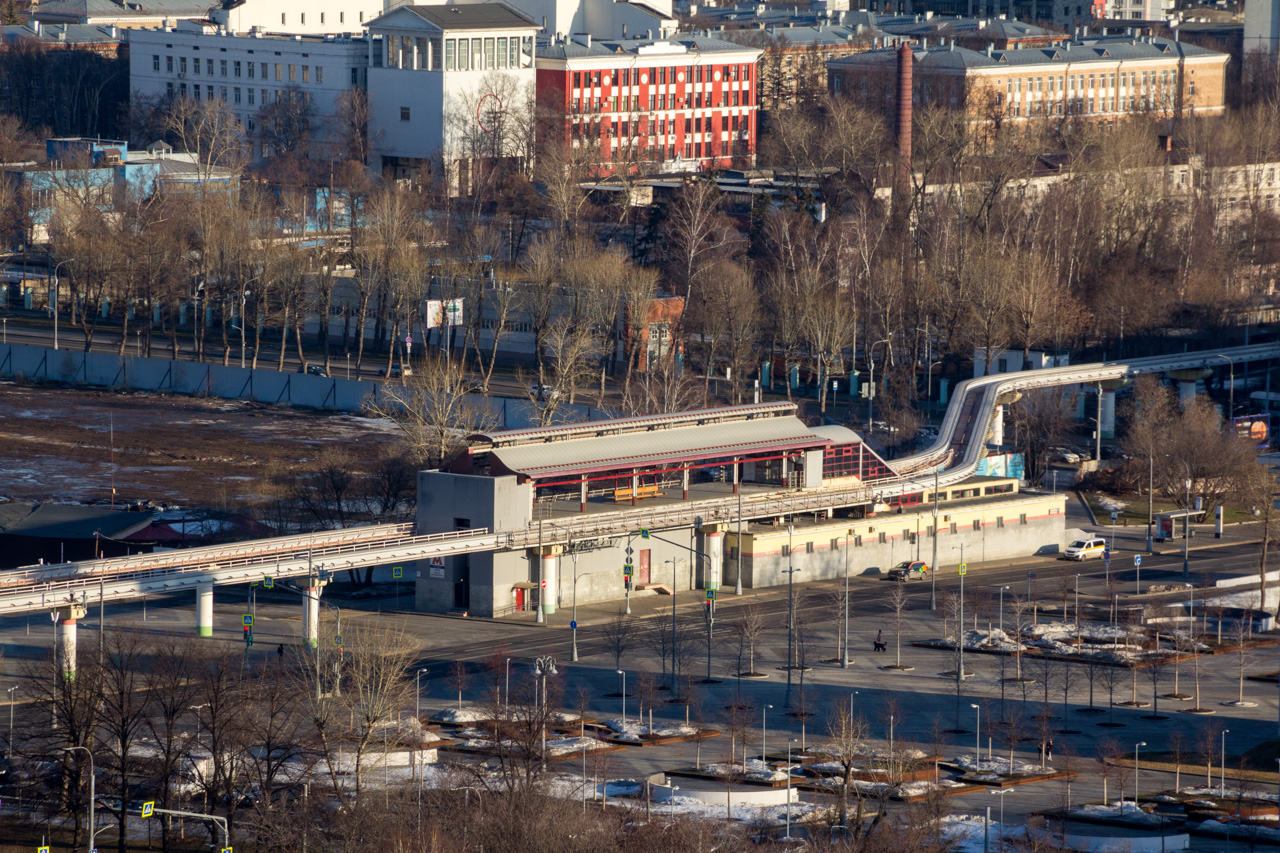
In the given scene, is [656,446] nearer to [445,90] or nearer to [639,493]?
[639,493]

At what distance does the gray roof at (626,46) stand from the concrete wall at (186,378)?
6300cm

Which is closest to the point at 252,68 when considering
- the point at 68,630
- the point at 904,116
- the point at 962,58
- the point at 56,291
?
the point at 56,291

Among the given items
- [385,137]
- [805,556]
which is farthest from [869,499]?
[385,137]

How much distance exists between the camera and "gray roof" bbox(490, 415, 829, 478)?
80.9 metres

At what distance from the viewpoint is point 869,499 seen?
8769cm

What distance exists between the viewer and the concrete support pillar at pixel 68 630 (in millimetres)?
64812

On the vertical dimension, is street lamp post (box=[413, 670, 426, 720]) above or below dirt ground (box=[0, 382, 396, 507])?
below

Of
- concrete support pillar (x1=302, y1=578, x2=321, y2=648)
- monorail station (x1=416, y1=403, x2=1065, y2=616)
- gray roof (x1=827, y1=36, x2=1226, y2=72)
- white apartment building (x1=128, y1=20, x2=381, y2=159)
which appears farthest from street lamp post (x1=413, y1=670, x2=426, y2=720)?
gray roof (x1=827, y1=36, x2=1226, y2=72)

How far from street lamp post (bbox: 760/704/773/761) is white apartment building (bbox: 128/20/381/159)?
11284 centimetres

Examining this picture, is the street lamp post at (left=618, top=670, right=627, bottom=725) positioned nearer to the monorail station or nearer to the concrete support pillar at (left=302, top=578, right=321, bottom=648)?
the monorail station

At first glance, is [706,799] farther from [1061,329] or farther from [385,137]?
[385,137]

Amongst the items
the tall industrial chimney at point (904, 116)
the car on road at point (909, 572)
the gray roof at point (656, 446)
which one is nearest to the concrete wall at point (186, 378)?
the gray roof at point (656, 446)

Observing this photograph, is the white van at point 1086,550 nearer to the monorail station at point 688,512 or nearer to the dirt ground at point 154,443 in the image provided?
the monorail station at point 688,512

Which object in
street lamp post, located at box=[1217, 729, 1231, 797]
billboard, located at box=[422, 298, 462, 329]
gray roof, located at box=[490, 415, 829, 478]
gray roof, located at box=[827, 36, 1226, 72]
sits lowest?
street lamp post, located at box=[1217, 729, 1231, 797]
